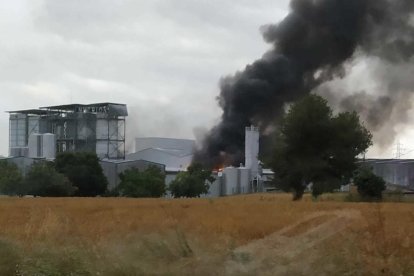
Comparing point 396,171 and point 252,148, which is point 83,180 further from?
point 396,171

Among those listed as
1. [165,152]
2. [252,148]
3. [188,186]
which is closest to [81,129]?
[165,152]

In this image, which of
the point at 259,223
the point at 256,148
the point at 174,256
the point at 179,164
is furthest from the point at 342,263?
the point at 179,164

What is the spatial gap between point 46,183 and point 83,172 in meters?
8.81

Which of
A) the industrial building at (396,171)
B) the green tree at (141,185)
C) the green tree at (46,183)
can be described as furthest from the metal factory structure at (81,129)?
the industrial building at (396,171)

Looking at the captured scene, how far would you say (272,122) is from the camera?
375 ft

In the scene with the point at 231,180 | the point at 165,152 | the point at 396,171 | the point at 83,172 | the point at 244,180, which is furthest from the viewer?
the point at 165,152

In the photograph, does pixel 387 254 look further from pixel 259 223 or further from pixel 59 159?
pixel 59 159

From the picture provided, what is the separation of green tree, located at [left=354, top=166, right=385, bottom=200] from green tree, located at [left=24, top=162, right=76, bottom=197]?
115 ft

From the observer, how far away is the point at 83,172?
83.2 metres

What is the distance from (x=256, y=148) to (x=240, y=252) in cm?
9777

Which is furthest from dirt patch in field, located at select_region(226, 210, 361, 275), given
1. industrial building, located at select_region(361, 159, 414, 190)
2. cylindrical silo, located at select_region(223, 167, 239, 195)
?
industrial building, located at select_region(361, 159, 414, 190)

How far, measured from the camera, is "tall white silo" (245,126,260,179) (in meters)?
106

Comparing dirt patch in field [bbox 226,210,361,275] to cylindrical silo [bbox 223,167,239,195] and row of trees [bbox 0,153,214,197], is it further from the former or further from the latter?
cylindrical silo [bbox 223,167,239,195]

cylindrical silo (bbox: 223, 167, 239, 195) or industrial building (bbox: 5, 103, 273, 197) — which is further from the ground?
industrial building (bbox: 5, 103, 273, 197)
